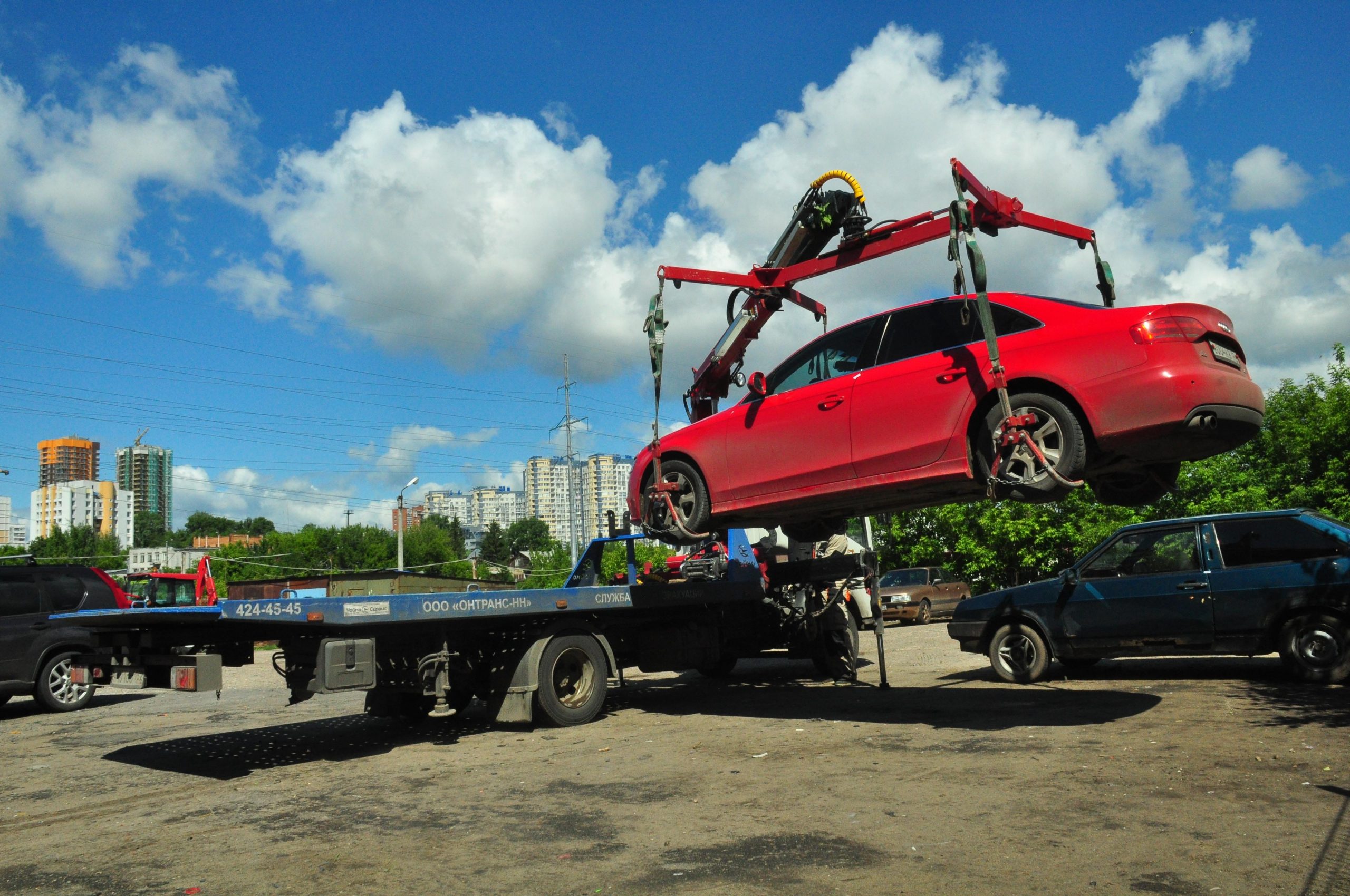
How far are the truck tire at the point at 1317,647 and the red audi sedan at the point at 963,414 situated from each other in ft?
9.58

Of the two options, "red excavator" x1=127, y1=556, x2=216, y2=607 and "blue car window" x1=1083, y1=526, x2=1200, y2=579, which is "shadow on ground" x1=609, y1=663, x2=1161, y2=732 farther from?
"red excavator" x1=127, y1=556, x2=216, y2=607

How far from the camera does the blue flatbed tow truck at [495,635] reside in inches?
301

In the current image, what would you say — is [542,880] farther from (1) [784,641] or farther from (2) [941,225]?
(1) [784,641]

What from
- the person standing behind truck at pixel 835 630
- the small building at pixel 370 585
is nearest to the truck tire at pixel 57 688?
the small building at pixel 370 585

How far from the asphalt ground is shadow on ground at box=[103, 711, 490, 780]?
47 millimetres

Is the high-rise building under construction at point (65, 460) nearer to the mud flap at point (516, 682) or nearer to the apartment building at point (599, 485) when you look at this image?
the apartment building at point (599, 485)

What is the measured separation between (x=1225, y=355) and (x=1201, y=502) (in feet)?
71.2

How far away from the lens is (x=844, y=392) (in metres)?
7.26

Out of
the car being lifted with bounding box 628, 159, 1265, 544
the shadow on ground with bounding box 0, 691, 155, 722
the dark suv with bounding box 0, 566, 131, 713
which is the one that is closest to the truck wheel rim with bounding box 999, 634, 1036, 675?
the car being lifted with bounding box 628, 159, 1265, 544

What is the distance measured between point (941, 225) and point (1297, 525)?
465 centimetres

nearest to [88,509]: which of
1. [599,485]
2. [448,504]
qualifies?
[448,504]

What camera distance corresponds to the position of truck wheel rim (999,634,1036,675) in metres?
10.4

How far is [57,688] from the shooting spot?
11.6 meters

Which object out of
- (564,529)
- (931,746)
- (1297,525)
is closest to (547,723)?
(931,746)
